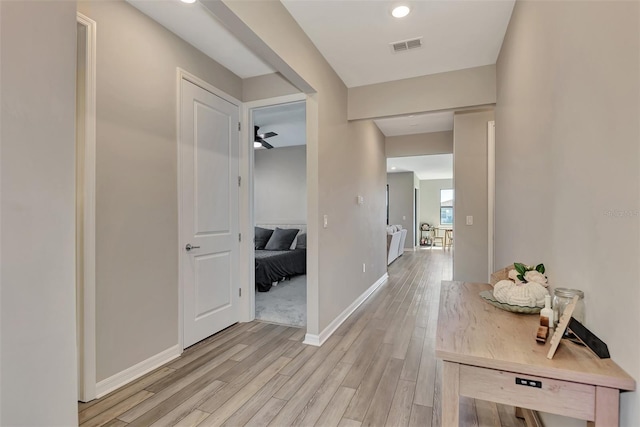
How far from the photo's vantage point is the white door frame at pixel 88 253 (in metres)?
1.87

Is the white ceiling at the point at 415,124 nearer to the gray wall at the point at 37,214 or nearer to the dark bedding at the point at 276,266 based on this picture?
Answer: the dark bedding at the point at 276,266

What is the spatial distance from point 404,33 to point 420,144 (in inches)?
138

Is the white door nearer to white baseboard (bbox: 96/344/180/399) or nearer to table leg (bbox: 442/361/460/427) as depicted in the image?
white baseboard (bbox: 96/344/180/399)

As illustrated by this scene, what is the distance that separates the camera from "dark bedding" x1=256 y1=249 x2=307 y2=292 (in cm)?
449

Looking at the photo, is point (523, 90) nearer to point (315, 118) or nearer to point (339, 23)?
point (339, 23)

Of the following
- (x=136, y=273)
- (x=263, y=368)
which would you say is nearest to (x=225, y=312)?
(x=263, y=368)

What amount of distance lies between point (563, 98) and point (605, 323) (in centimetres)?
87

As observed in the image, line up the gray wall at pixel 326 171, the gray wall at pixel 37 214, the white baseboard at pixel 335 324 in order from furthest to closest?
the white baseboard at pixel 335 324 < the gray wall at pixel 326 171 < the gray wall at pixel 37 214

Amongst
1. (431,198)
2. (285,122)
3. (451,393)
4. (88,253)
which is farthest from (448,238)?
(88,253)

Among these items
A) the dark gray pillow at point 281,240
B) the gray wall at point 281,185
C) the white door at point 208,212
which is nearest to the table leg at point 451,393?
the white door at point 208,212

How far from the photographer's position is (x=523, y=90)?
A: 6.15 ft

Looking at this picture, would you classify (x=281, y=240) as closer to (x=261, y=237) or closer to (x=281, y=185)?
(x=261, y=237)

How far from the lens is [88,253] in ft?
6.19

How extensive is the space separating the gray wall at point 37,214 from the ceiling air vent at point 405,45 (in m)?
2.36
